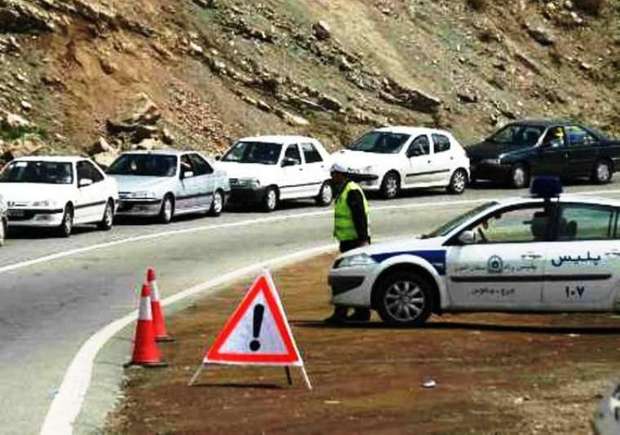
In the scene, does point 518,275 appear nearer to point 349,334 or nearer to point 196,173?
point 349,334

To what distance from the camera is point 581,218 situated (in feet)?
52.4

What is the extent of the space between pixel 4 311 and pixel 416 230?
1297 centimetres

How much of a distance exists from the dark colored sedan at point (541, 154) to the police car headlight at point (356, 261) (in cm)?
2176

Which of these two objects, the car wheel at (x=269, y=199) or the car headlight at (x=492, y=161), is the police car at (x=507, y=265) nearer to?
the car wheel at (x=269, y=199)

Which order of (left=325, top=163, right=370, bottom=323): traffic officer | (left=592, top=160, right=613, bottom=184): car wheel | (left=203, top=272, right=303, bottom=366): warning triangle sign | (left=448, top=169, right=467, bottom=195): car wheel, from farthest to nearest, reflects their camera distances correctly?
(left=592, top=160, right=613, bottom=184): car wheel → (left=448, top=169, right=467, bottom=195): car wheel → (left=325, top=163, right=370, bottom=323): traffic officer → (left=203, top=272, right=303, bottom=366): warning triangle sign

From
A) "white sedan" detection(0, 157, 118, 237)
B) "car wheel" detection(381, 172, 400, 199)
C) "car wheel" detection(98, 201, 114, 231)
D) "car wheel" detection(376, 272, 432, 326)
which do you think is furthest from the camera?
"car wheel" detection(381, 172, 400, 199)

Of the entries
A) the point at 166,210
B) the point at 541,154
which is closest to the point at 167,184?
the point at 166,210

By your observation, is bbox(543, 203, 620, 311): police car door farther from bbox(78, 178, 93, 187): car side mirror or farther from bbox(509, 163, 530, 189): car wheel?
bbox(509, 163, 530, 189): car wheel

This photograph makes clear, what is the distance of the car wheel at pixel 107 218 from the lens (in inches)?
1118

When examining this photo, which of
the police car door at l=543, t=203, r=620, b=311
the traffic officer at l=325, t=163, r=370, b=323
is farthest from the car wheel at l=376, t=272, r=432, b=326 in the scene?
the police car door at l=543, t=203, r=620, b=311

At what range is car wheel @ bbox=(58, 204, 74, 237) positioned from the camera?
27094mm

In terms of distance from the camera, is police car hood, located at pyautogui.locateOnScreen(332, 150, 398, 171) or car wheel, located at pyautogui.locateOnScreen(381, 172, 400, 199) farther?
car wheel, located at pyautogui.locateOnScreen(381, 172, 400, 199)

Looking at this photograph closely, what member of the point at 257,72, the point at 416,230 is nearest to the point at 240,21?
the point at 257,72

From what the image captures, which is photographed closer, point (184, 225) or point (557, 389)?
point (557, 389)
